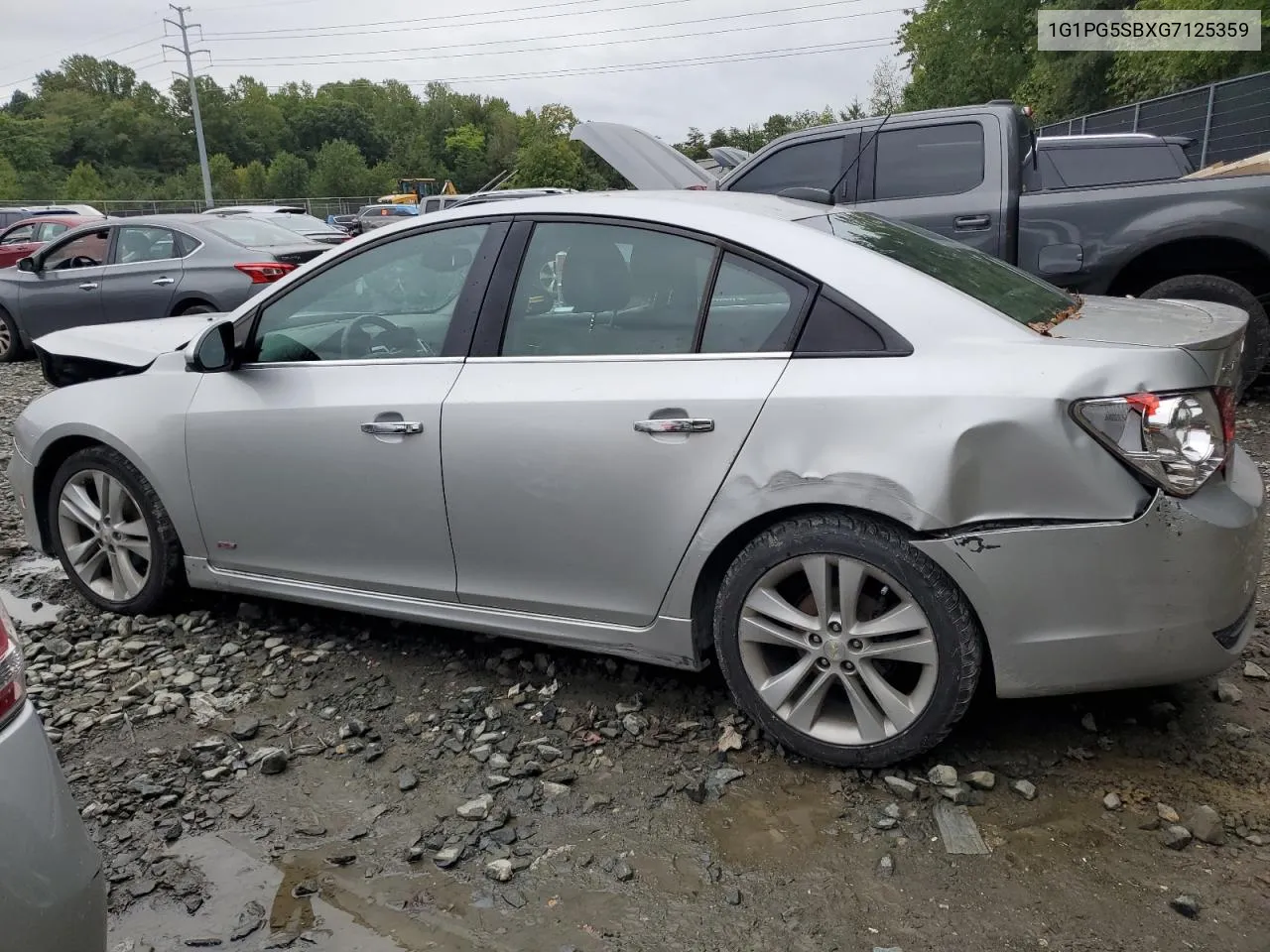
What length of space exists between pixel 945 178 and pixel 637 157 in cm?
225

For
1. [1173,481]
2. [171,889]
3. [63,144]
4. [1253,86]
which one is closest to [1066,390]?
[1173,481]

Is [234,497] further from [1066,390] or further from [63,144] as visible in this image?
[63,144]

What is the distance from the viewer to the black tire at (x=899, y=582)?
8.62 feet

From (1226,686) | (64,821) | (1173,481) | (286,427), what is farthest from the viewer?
(286,427)

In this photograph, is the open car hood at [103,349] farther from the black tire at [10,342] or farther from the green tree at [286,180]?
the green tree at [286,180]

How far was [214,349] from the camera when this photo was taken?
3.68 meters

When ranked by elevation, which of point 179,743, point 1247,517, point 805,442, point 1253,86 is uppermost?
point 1253,86

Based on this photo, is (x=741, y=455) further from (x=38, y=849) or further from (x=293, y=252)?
(x=293, y=252)

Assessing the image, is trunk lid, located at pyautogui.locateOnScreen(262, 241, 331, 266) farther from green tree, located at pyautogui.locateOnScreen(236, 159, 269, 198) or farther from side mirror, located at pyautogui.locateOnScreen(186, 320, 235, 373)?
green tree, located at pyautogui.locateOnScreen(236, 159, 269, 198)

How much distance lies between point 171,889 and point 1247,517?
2837 millimetres

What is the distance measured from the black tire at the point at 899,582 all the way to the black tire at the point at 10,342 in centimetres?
1111

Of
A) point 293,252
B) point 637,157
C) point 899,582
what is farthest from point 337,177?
point 899,582

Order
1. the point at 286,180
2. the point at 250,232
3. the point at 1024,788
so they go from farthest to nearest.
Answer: the point at 286,180, the point at 250,232, the point at 1024,788

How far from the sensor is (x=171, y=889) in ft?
8.51
